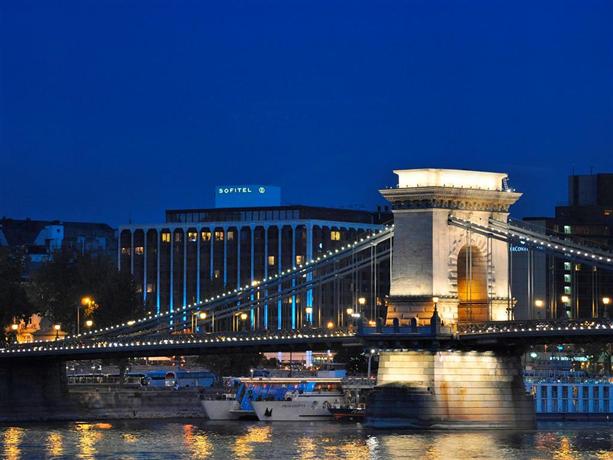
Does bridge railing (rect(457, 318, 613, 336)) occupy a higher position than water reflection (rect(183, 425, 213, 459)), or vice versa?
bridge railing (rect(457, 318, 613, 336))

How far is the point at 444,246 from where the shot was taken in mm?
127750

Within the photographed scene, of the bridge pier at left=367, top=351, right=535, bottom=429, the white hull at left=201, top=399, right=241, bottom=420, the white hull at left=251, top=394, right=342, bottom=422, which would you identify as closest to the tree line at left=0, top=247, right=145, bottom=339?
the white hull at left=201, top=399, right=241, bottom=420

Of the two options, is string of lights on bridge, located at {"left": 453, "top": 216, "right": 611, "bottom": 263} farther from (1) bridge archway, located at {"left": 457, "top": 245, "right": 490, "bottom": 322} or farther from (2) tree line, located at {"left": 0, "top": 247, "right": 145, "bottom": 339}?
(2) tree line, located at {"left": 0, "top": 247, "right": 145, "bottom": 339}

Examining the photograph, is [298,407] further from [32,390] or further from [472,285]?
[472,285]

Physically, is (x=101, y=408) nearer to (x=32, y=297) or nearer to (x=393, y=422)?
(x=393, y=422)

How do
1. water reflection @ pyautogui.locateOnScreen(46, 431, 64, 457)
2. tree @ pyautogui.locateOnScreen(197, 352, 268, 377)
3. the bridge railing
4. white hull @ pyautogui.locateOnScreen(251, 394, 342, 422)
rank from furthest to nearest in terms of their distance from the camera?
tree @ pyautogui.locateOnScreen(197, 352, 268, 377), white hull @ pyautogui.locateOnScreen(251, 394, 342, 422), the bridge railing, water reflection @ pyautogui.locateOnScreen(46, 431, 64, 457)

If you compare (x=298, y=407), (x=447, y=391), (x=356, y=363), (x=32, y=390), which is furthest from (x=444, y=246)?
(x=356, y=363)

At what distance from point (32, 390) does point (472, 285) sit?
31260 mm

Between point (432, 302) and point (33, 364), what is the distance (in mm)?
29987

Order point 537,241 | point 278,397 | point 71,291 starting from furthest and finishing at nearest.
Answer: point 71,291 → point 278,397 → point 537,241

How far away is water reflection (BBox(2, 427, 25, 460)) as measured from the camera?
354ft

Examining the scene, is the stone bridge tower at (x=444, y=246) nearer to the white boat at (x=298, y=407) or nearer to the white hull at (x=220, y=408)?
the white boat at (x=298, y=407)

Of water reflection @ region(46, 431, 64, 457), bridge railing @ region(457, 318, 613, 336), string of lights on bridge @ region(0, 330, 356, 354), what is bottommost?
water reflection @ region(46, 431, 64, 457)

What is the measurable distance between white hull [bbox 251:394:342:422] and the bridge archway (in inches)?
750
